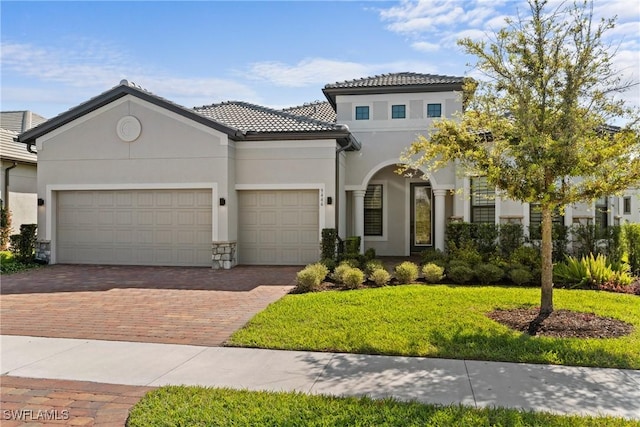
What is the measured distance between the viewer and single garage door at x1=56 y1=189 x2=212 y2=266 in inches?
563

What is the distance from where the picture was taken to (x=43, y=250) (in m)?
14.8

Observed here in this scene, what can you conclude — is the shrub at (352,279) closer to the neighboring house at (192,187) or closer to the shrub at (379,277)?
the shrub at (379,277)

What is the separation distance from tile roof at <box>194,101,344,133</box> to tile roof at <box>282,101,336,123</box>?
1991 millimetres

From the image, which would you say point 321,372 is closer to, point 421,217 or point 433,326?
point 433,326

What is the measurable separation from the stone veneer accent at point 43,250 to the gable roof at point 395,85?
10401 mm

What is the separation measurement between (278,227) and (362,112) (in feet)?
17.1

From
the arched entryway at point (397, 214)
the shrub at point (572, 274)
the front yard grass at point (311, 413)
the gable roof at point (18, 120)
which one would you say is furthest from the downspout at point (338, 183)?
the gable roof at point (18, 120)

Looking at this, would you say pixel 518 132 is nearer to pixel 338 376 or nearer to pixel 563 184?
pixel 563 184

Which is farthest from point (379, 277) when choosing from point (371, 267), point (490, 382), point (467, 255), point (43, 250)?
point (43, 250)

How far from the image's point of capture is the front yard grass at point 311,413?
4133mm

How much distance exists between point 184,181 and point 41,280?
4.60 metres

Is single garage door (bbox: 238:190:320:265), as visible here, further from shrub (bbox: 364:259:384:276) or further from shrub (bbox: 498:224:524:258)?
shrub (bbox: 498:224:524:258)

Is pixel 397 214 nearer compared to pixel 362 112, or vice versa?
pixel 362 112

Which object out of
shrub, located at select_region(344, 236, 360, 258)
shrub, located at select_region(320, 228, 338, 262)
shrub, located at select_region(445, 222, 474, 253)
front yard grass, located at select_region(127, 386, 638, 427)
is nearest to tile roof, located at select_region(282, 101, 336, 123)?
shrub, located at select_region(344, 236, 360, 258)
